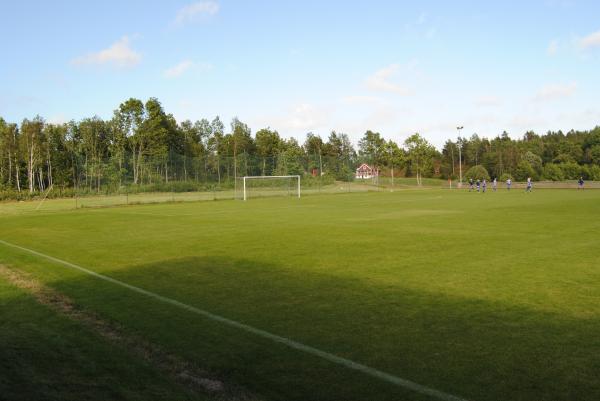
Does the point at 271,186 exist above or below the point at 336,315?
above

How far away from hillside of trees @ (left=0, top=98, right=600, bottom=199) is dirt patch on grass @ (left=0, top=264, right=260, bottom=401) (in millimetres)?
34119

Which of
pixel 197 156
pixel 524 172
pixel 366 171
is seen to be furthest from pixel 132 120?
pixel 524 172

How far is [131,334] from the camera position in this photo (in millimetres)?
6227

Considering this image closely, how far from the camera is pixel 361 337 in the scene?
19.1 feet

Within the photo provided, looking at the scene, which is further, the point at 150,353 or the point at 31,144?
the point at 31,144

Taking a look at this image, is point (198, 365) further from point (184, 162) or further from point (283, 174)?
point (283, 174)

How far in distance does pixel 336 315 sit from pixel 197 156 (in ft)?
268

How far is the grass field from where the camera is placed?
180 inches

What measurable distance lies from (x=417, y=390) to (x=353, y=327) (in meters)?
1.90

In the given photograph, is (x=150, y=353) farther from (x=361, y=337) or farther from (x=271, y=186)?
(x=271, y=186)

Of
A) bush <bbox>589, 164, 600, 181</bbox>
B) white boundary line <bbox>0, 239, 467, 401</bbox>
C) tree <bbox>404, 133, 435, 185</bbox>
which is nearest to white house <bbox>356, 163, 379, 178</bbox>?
tree <bbox>404, 133, 435, 185</bbox>

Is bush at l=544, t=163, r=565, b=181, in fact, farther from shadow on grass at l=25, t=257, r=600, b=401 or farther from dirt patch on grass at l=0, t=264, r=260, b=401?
dirt patch on grass at l=0, t=264, r=260, b=401

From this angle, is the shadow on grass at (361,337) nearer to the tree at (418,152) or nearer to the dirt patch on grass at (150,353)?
the dirt patch on grass at (150,353)

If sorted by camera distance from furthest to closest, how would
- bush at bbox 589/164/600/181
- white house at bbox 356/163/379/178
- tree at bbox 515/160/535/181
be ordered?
tree at bbox 515/160/535/181
bush at bbox 589/164/600/181
white house at bbox 356/163/379/178
